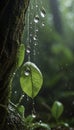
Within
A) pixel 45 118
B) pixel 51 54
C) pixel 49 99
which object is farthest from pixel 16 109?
pixel 51 54

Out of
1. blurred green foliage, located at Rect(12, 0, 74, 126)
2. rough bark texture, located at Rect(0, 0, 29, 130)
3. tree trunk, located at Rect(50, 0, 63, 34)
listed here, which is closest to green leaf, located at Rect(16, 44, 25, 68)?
rough bark texture, located at Rect(0, 0, 29, 130)

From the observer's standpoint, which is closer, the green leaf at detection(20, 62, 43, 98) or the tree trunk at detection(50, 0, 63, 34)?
the green leaf at detection(20, 62, 43, 98)

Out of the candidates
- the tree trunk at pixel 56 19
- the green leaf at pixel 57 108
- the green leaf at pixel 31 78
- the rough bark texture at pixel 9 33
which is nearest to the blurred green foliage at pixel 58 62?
the tree trunk at pixel 56 19

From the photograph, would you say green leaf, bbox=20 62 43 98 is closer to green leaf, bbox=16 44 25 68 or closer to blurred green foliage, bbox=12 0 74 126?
green leaf, bbox=16 44 25 68

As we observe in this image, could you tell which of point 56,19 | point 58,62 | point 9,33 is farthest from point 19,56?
point 56,19

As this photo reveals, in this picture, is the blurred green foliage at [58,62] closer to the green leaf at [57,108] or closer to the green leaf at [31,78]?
the green leaf at [57,108]
